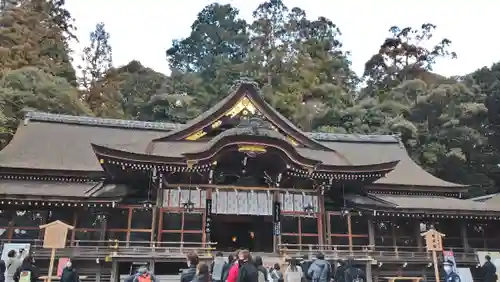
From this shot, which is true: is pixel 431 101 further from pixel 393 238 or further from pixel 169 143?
pixel 169 143

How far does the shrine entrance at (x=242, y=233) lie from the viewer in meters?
16.7

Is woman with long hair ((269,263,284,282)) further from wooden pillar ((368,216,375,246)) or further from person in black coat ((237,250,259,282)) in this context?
wooden pillar ((368,216,375,246))

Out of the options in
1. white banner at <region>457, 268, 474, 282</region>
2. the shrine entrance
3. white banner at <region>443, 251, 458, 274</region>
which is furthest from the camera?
the shrine entrance

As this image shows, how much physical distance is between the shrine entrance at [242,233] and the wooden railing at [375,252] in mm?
2025

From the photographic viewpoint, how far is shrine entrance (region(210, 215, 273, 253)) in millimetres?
16703

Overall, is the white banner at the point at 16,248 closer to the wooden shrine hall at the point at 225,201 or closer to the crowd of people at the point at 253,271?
the wooden shrine hall at the point at 225,201

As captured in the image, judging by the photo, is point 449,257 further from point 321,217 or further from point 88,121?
point 88,121

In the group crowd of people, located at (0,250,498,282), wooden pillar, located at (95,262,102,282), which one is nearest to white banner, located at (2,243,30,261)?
crowd of people, located at (0,250,498,282)

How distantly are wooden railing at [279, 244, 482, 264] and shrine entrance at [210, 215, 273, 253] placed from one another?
6.64 ft

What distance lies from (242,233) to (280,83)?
1010 inches

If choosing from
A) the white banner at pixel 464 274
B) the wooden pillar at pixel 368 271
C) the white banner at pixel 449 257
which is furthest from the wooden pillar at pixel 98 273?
the white banner at pixel 464 274

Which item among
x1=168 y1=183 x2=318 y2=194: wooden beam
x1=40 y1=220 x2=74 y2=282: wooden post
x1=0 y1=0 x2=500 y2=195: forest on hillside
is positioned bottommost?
x1=40 y1=220 x2=74 y2=282: wooden post

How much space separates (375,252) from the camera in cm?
1454

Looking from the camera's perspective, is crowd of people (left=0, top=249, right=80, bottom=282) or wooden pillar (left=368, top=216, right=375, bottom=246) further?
wooden pillar (left=368, top=216, right=375, bottom=246)
